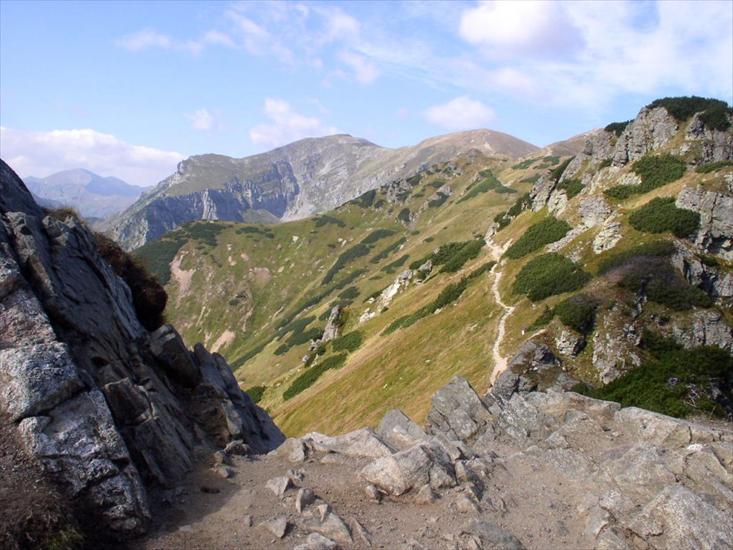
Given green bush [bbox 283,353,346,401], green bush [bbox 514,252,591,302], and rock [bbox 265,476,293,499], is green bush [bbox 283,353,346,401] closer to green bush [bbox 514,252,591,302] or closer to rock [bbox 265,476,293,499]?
green bush [bbox 514,252,591,302]

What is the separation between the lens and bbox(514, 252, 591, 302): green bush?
5016 centimetres

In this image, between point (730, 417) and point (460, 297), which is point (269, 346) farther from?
point (730, 417)

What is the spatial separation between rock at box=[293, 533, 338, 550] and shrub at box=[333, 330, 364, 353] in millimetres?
66146

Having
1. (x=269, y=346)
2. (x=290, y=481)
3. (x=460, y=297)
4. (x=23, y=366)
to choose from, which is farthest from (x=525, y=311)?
(x=269, y=346)

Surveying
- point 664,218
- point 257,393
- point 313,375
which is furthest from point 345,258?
point 664,218

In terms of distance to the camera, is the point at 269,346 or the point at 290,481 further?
the point at 269,346

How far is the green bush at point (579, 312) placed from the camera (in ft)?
144

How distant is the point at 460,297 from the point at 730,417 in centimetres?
3529

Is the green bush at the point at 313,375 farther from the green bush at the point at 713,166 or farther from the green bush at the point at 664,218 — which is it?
the green bush at the point at 713,166

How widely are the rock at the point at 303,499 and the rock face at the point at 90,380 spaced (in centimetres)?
472

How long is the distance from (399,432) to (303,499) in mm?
8415

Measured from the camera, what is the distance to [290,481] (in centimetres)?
1841

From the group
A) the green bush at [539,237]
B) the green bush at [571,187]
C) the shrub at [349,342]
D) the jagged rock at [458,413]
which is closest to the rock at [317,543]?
the jagged rock at [458,413]

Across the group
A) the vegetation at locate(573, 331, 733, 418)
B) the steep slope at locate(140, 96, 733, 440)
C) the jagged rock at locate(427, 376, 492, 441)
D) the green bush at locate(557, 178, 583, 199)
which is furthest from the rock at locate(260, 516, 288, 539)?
the green bush at locate(557, 178, 583, 199)
